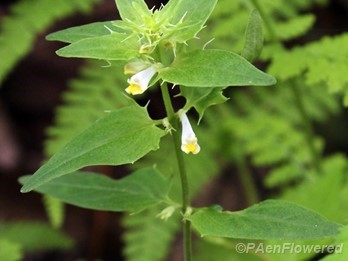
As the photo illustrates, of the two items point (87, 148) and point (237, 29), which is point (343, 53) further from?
point (87, 148)

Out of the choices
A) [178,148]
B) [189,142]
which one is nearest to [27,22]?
[178,148]

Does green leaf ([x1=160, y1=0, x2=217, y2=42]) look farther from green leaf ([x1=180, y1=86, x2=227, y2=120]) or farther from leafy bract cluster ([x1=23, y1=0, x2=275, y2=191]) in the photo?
green leaf ([x1=180, y1=86, x2=227, y2=120])

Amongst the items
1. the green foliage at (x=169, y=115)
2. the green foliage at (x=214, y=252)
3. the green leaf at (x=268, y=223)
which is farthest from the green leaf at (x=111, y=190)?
the green foliage at (x=214, y=252)

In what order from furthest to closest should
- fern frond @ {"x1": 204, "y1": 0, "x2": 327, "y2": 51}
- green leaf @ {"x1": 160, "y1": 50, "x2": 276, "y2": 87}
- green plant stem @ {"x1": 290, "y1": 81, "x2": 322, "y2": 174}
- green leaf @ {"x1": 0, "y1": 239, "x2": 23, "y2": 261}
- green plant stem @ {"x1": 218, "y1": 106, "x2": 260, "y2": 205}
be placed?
green plant stem @ {"x1": 218, "y1": 106, "x2": 260, "y2": 205} < fern frond @ {"x1": 204, "y1": 0, "x2": 327, "y2": 51} < green plant stem @ {"x1": 290, "y1": 81, "x2": 322, "y2": 174} < green leaf @ {"x1": 0, "y1": 239, "x2": 23, "y2": 261} < green leaf @ {"x1": 160, "y1": 50, "x2": 276, "y2": 87}

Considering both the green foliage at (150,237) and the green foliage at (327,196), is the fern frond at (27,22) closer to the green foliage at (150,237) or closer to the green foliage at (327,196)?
the green foliage at (150,237)

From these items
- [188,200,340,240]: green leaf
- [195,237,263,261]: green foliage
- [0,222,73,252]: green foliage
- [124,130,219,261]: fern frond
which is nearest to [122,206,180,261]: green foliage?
[124,130,219,261]: fern frond
